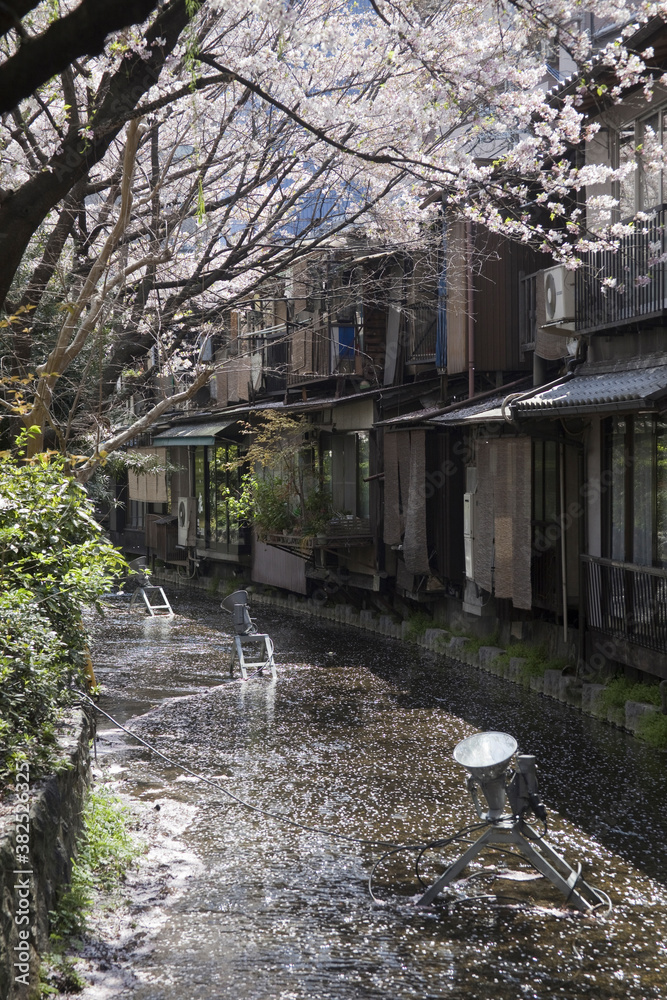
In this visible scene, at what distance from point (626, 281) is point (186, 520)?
77.2ft

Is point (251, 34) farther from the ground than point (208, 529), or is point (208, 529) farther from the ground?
point (251, 34)

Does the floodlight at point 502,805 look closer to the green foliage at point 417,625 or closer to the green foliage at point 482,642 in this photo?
the green foliage at point 482,642

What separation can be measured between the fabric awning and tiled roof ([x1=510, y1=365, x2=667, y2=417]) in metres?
17.0

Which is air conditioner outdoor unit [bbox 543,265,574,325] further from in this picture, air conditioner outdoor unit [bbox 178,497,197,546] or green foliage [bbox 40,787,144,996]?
air conditioner outdoor unit [bbox 178,497,197,546]

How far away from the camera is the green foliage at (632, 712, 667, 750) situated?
11.6 meters

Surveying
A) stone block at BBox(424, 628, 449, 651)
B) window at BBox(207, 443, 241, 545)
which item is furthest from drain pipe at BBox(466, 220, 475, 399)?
window at BBox(207, 443, 241, 545)

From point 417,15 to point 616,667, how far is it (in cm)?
892

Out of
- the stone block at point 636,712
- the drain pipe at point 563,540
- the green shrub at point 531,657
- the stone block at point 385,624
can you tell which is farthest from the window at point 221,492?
the stone block at point 636,712

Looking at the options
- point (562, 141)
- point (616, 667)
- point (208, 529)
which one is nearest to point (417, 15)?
point (562, 141)

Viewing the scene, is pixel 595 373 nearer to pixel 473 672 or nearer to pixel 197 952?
pixel 473 672

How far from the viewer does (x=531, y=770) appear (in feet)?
23.4

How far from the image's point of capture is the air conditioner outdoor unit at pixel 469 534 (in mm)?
17469

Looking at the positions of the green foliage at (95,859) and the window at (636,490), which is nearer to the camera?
the green foliage at (95,859)

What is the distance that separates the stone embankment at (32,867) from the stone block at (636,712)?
24.3 feet
